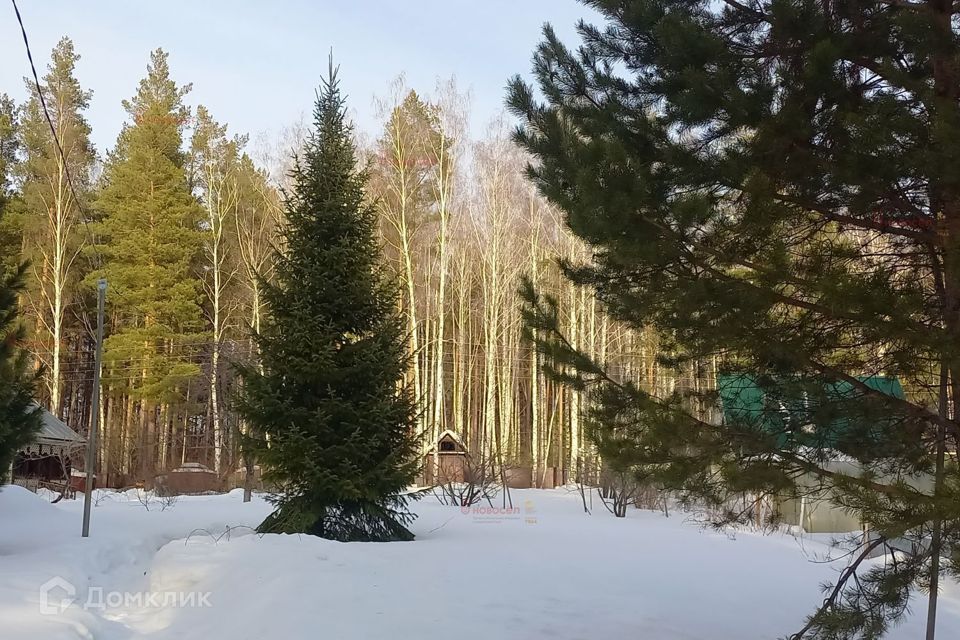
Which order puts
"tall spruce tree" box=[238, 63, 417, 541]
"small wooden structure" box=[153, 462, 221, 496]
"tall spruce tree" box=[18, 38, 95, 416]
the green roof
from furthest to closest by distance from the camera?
"tall spruce tree" box=[18, 38, 95, 416] → "small wooden structure" box=[153, 462, 221, 496] → "tall spruce tree" box=[238, 63, 417, 541] → the green roof

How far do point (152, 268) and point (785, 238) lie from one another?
79.7 feet

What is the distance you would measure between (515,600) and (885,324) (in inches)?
155

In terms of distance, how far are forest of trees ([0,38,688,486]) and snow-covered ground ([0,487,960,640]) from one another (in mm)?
10933

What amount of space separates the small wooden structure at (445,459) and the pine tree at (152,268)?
8718 mm

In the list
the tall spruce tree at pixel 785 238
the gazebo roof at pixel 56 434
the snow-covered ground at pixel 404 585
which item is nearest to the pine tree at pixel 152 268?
the gazebo roof at pixel 56 434

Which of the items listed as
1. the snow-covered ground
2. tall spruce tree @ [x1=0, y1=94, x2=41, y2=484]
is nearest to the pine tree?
the snow-covered ground

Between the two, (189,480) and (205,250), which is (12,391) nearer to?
(189,480)

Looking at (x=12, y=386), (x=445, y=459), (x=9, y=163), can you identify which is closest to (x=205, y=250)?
(x=9, y=163)

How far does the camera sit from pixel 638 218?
402 centimetres

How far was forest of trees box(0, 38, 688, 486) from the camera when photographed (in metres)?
22.4

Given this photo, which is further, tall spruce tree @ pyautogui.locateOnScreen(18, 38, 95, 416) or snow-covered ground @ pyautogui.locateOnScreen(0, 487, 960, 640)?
tall spruce tree @ pyautogui.locateOnScreen(18, 38, 95, 416)

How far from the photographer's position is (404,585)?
6.73 m

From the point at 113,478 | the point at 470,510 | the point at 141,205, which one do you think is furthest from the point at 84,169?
the point at 470,510

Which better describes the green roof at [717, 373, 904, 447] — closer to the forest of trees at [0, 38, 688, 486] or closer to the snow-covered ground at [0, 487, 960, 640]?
the snow-covered ground at [0, 487, 960, 640]
